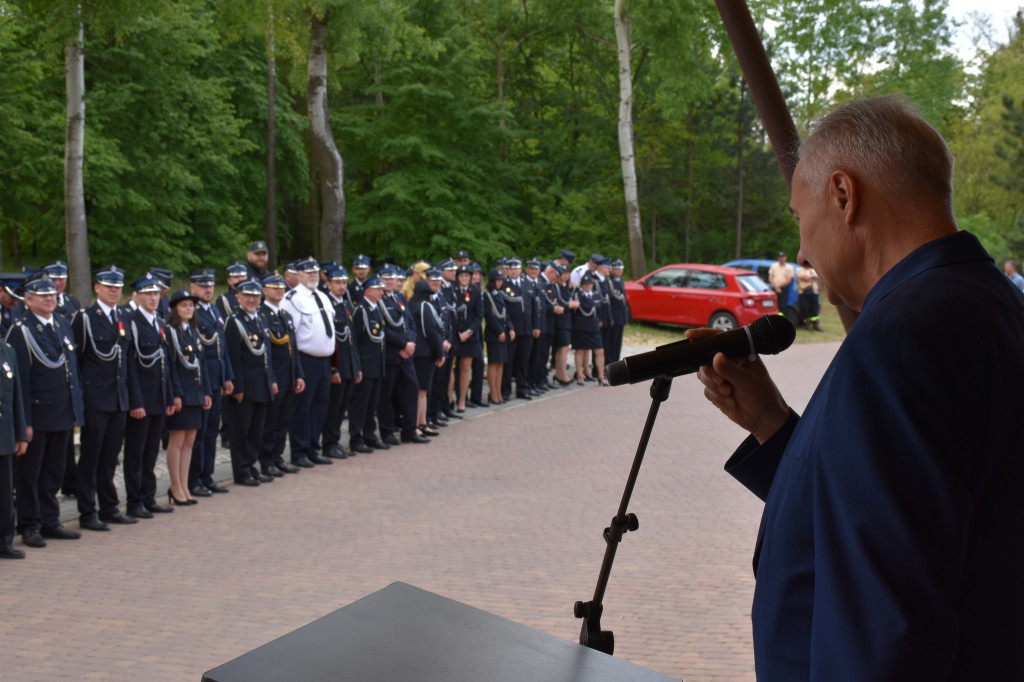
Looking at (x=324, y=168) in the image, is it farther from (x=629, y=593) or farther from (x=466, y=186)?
(x=629, y=593)

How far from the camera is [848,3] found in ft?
132

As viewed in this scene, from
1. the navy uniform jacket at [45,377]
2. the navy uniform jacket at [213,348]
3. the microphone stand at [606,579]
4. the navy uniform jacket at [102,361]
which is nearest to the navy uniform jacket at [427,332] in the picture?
the navy uniform jacket at [213,348]

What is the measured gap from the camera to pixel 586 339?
18.4 meters

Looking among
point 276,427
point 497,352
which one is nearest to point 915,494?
point 276,427

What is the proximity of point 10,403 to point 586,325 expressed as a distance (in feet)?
39.3

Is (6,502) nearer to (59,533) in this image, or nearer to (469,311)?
(59,533)

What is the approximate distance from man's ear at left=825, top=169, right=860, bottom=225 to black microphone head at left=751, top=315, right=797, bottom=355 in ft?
1.44

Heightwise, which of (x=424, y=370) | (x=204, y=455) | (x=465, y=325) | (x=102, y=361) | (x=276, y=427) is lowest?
(x=204, y=455)

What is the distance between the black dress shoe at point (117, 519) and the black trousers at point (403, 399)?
436 cm

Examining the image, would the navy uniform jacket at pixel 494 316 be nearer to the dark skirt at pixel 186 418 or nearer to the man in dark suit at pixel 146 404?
the dark skirt at pixel 186 418

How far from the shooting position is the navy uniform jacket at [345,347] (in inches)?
467

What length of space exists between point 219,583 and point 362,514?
2163 millimetres

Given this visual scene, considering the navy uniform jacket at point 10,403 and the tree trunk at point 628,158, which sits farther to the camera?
the tree trunk at point 628,158

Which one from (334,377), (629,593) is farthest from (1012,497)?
(334,377)
